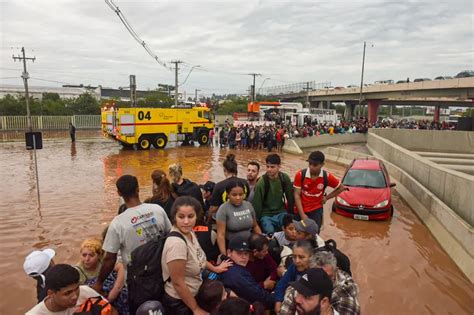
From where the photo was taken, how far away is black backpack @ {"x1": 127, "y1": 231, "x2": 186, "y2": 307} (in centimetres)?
295

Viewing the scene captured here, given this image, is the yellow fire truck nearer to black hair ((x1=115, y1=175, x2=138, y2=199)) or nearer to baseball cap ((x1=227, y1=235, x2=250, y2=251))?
black hair ((x1=115, y1=175, x2=138, y2=199))

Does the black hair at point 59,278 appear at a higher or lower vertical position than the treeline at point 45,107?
lower

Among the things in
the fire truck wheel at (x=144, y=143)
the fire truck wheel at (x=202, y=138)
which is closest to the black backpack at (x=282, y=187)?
the fire truck wheel at (x=144, y=143)

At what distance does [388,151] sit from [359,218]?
9.61 metres

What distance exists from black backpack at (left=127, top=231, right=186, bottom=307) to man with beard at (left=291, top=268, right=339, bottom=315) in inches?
→ 40.6

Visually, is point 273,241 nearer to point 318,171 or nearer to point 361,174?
point 318,171

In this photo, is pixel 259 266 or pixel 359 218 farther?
pixel 359 218

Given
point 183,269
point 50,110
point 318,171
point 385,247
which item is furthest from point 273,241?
point 50,110

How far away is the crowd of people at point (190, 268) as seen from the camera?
2625 millimetres

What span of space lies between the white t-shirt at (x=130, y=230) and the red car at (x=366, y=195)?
23.2ft

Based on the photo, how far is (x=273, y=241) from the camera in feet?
15.0

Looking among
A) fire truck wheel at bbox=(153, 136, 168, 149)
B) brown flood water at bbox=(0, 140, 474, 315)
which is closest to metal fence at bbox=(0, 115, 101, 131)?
fire truck wheel at bbox=(153, 136, 168, 149)

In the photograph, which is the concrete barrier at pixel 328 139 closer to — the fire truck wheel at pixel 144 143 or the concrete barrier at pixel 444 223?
the fire truck wheel at pixel 144 143

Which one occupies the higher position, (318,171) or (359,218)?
(318,171)
